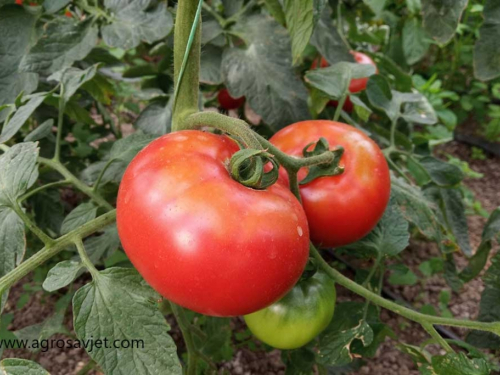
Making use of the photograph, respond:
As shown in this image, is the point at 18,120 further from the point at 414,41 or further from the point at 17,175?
the point at 414,41

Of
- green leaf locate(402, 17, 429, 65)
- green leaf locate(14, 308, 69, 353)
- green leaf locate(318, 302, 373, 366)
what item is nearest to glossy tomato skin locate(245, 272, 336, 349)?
green leaf locate(318, 302, 373, 366)

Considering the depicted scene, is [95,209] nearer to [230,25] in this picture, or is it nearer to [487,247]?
[230,25]

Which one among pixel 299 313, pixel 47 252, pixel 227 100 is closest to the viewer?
pixel 47 252

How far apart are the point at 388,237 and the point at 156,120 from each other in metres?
0.44

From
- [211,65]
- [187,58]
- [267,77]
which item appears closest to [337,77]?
[267,77]

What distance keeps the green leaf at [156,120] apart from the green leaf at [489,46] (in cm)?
56

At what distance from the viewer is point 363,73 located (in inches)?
31.8

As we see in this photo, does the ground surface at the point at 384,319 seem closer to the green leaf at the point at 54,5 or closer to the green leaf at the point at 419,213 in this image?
the green leaf at the point at 419,213

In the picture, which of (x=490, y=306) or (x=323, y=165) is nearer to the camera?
(x=323, y=165)

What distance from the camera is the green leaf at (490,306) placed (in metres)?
0.76

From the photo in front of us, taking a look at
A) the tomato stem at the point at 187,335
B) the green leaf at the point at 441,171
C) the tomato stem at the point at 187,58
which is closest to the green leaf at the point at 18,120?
the tomato stem at the point at 187,58

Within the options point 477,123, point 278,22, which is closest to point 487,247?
point 278,22

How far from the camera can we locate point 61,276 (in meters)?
0.52

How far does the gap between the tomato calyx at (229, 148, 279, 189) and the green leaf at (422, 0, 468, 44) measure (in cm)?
50
